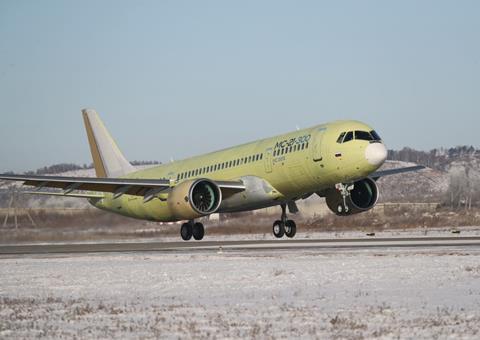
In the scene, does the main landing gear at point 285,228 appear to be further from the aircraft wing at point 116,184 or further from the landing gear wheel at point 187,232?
the landing gear wheel at point 187,232

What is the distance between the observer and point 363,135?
1352 inches

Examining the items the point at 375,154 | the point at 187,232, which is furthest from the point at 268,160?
the point at 187,232

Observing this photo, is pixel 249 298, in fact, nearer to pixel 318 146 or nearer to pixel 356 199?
pixel 318 146

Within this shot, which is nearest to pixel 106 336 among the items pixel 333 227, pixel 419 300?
pixel 419 300

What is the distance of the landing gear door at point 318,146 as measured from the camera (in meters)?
34.7

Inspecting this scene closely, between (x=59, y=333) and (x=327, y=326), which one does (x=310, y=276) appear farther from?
(x=59, y=333)

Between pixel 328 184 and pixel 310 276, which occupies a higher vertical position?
pixel 328 184

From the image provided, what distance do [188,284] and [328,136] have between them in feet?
62.6

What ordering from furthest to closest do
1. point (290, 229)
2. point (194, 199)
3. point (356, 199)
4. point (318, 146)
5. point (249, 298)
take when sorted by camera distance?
point (290, 229), point (356, 199), point (194, 199), point (318, 146), point (249, 298)

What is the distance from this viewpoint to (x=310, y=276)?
17500 millimetres

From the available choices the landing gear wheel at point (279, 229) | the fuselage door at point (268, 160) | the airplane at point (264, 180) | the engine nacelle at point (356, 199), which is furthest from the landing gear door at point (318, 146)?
the landing gear wheel at point (279, 229)

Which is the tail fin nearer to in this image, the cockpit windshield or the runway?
the runway

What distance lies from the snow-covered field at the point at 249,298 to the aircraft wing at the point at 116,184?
15015mm

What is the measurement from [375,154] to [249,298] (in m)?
20.5
